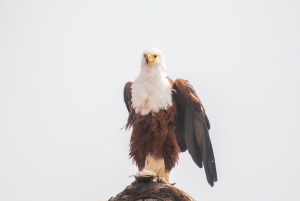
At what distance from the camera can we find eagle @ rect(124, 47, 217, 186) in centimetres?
648

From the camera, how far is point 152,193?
15.4 ft

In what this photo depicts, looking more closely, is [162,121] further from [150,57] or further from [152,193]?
[152,193]

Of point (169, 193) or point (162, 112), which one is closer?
point (169, 193)

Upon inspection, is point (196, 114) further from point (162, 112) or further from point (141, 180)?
point (141, 180)

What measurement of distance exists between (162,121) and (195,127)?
0.64 metres

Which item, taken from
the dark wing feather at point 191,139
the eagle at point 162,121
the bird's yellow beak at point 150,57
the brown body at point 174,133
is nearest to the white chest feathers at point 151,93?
the eagle at point 162,121

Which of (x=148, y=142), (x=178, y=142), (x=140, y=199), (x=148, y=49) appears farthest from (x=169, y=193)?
(x=148, y=49)

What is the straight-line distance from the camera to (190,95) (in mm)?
6430

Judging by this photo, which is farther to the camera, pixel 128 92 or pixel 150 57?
pixel 128 92

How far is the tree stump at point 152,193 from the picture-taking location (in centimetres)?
464

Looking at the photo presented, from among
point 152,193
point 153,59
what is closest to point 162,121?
point 153,59

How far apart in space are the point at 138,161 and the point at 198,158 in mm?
1133

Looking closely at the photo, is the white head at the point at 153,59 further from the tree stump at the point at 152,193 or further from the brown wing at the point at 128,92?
the tree stump at the point at 152,193

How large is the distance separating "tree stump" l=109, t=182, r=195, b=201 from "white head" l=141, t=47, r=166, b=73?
2.54m
